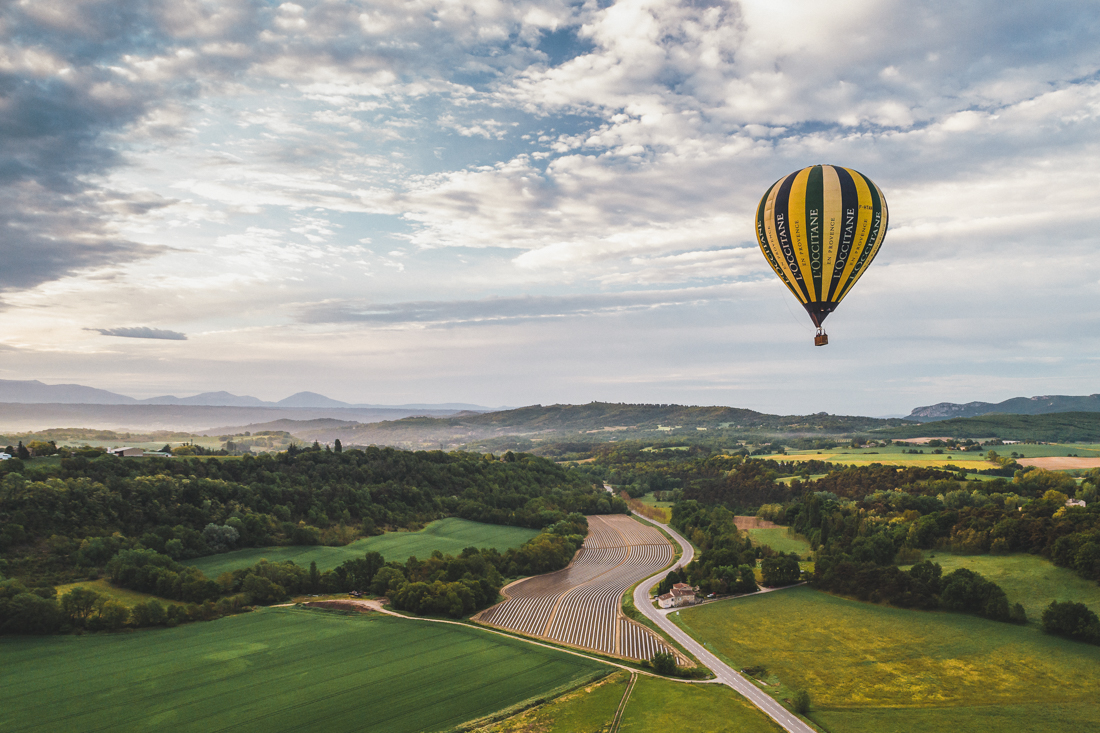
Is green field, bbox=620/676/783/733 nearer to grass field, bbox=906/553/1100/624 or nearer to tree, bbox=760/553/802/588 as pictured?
tree, bbox=760/553/802/588

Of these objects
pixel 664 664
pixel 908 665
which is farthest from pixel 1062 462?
pixel 664 664

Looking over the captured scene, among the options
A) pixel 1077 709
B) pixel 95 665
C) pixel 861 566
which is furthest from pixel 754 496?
pixel 95 665

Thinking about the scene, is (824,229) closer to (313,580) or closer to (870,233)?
(870,233)

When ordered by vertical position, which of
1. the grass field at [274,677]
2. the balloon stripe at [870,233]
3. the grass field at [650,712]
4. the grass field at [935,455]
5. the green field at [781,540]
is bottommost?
the green field at [781,540]

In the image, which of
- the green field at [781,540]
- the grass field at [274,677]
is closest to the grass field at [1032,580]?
the green field at [781,540]

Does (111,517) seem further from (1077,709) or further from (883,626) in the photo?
(1077,709)

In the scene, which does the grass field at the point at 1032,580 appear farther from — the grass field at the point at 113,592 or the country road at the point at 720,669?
the grass field at the point at 113,592
